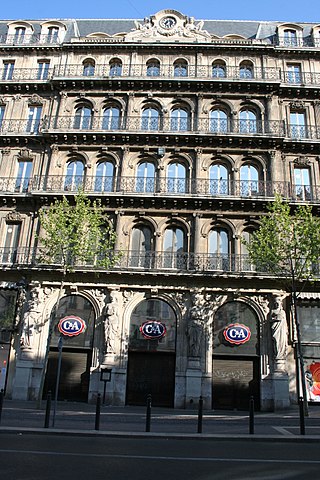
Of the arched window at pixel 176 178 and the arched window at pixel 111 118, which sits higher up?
the arched window at pixel 111 118

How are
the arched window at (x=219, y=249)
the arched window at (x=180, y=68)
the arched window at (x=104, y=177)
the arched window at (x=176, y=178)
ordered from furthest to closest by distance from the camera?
the arched window at (x=180, y=68)
the arched window at (x=104, y=177)
the arched window at (x=176, y=178)
the arched window at (x=219, y=249)

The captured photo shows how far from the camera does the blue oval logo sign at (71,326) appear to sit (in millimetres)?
20078

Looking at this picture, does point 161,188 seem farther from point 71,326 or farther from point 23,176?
point 71,326

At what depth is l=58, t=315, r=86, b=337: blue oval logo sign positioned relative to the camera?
20078 mm

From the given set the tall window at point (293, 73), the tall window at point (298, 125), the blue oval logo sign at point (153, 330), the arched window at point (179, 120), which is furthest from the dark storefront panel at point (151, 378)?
the tall window at point (293, 73)

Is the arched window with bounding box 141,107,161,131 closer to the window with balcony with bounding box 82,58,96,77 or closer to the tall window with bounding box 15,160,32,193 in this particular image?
the window with balcony with bounding box 82,58,96,77

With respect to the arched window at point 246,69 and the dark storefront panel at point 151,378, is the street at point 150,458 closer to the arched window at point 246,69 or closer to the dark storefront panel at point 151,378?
the dark storefront panel at point 151,378

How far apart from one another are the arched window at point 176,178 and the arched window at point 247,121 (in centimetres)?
424

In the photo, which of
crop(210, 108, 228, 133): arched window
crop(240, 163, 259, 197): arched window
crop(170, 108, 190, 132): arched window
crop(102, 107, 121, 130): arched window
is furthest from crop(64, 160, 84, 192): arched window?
crop(240, 163, 259, 197): arched window

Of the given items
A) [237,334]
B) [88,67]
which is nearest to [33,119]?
[88,67]

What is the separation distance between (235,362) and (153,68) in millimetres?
18455

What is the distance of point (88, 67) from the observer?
26562mm

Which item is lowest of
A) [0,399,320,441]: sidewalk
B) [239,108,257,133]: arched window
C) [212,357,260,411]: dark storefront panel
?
[0,399,320,441]: sidewalk

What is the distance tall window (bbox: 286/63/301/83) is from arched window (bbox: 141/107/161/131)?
339 inches
